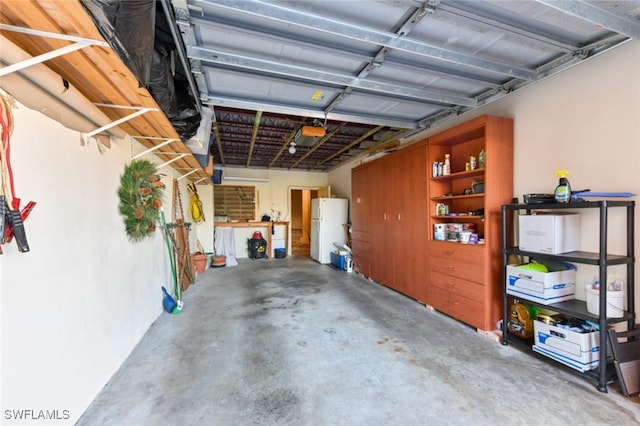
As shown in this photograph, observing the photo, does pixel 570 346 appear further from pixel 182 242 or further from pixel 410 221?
pixel 182 242

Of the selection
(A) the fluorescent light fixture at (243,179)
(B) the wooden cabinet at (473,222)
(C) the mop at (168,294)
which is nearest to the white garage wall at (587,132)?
(B) the wooden cabinet at (473,222)

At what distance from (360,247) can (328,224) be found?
5.01ft

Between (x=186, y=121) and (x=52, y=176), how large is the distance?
1.20 m

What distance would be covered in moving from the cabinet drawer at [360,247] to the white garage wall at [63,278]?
3.84 meters

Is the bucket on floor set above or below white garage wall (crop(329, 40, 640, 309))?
below

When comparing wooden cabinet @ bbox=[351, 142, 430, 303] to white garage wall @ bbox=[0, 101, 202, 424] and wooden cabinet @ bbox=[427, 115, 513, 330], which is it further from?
white garage wall @ bbox=[0, 101, 202, 424]

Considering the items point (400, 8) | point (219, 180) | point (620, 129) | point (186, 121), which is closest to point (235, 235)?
point (219, 180)

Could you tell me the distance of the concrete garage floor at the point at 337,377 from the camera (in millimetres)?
1708

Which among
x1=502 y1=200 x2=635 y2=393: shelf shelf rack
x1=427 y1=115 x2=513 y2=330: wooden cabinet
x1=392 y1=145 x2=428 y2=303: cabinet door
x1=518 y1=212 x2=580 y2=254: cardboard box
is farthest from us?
x1=392 y1=145 x2=428 y2=303: cabinet door

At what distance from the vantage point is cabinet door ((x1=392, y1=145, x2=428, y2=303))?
3680mm

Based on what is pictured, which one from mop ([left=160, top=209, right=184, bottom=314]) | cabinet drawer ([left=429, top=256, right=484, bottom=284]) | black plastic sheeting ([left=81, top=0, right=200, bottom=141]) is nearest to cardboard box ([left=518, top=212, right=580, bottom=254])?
cabinet drawer ([left=429, top=256, right=484, bottom=284])

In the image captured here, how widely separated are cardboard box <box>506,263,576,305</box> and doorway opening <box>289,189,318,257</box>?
6734 mm

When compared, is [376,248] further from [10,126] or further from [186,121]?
[10,126]

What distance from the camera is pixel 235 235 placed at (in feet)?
26.0
